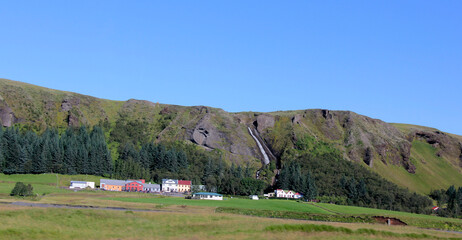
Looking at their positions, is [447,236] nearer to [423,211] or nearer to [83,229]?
[83,229]

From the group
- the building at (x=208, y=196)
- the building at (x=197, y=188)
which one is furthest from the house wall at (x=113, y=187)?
the building at (x=208, y=196)

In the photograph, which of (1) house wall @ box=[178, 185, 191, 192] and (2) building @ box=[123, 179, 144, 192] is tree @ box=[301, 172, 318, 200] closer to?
(1) house wall @ box=[178, 185, 191, 192]

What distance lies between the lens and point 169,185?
187125 millimetres

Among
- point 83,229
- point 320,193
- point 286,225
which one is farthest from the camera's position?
point 320,193

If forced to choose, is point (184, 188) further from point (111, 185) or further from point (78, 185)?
point (78, 185)

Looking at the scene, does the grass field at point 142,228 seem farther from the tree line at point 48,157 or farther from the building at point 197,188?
the tree line at point 48,157

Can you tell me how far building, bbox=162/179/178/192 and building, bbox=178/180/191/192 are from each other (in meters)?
1.72

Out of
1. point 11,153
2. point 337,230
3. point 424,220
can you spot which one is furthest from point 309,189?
point 337,230

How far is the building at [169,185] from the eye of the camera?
608 feet

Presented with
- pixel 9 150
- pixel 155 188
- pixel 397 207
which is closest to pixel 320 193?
pixel 397 207

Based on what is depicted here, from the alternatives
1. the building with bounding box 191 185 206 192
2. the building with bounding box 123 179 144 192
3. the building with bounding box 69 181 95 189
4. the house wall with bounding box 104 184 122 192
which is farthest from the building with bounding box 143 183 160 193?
the building with bounding box 69 181 95 189

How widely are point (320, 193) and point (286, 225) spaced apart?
135m

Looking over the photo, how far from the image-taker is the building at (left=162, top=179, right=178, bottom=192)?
185375mm

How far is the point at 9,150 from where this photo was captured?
600 ft
